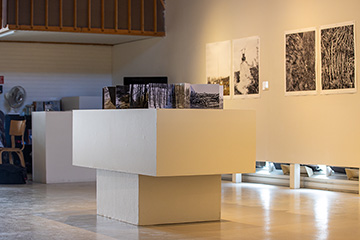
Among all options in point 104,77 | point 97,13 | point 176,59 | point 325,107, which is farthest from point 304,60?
point 104,77

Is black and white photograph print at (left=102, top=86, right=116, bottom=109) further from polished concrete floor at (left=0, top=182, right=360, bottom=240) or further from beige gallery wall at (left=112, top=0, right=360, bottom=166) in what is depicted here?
beige gallery wall at (left=112, top=0, right=360, bottom=166)

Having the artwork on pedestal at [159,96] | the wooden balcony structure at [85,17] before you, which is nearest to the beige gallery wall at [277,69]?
the wooden balcony structure at [85,17]

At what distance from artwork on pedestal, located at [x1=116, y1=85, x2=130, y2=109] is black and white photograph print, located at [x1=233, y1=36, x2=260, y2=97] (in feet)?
15.5

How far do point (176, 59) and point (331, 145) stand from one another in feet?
15.8

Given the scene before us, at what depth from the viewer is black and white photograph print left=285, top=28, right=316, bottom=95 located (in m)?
9.39

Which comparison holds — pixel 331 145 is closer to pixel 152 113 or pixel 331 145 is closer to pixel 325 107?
Result: pixel 325 107

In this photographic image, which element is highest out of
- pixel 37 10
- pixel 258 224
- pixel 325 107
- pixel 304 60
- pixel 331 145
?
pixel 37 10

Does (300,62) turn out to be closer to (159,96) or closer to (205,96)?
(205,96)

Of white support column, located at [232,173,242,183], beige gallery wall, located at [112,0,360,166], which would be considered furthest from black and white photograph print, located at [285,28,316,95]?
white support column, located at [232,173,242,183]

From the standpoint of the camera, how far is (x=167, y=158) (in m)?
5.46

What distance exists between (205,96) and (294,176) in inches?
162

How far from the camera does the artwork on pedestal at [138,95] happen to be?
5891 millimetres

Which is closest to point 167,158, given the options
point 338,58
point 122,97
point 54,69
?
point 122,97

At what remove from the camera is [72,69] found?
1530 centimetres
